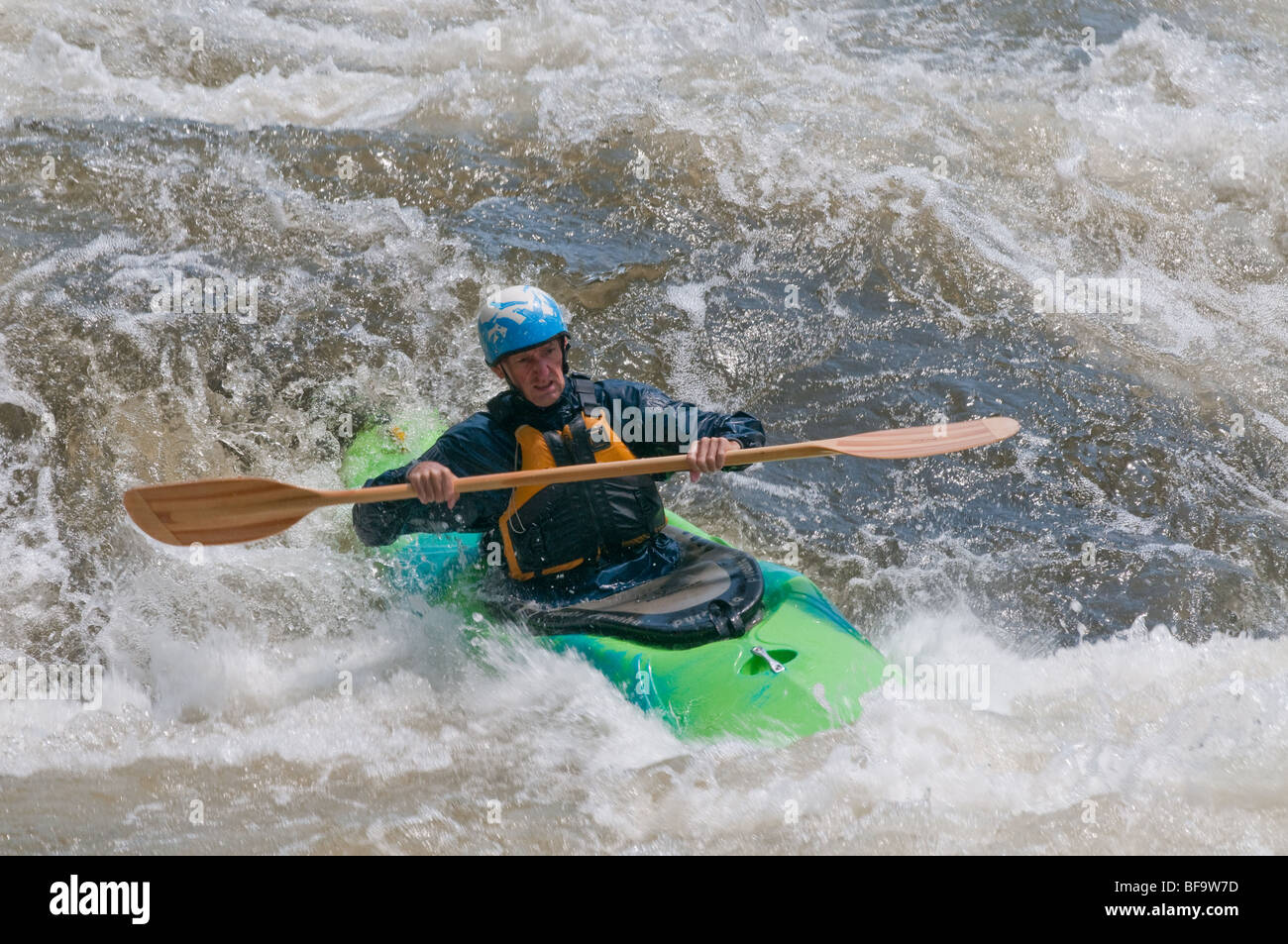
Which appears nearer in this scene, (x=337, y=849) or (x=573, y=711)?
(x=337, y=849)

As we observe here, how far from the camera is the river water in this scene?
3.63 m

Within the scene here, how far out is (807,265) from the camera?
7.27 meters

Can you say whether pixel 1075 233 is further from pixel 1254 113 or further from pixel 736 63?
pixel 736 63

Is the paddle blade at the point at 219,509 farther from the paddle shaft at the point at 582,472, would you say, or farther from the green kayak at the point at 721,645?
the green kayak at the point at 721,645

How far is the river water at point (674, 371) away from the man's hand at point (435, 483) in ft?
2.16

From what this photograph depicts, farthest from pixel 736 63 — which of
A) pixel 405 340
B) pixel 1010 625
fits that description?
pixel 1010 625

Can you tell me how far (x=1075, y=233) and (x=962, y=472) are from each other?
2.55 meters

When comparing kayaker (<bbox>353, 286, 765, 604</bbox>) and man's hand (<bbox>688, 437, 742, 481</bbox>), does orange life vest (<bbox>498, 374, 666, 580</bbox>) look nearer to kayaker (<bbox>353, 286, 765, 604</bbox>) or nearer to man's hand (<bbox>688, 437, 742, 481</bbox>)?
kayaker (<bbox>353, 286, 765, 604</bbox>)

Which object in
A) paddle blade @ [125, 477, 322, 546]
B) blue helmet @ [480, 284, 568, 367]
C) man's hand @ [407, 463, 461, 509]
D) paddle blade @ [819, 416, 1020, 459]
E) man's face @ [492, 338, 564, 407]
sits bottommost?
paddle blade @ [125, 477, 322, 546]

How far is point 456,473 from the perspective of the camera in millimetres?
4227

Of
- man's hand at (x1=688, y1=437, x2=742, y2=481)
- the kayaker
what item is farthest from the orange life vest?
man's hand at (x1=688, y1=437, x2=742, y2=481)

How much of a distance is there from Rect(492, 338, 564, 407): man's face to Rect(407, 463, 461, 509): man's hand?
441 mm

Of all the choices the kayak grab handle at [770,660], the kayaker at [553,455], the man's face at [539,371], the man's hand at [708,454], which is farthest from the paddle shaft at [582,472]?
the kayak grab handle at [770,660]

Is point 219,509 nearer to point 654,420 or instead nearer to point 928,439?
point 654,420
